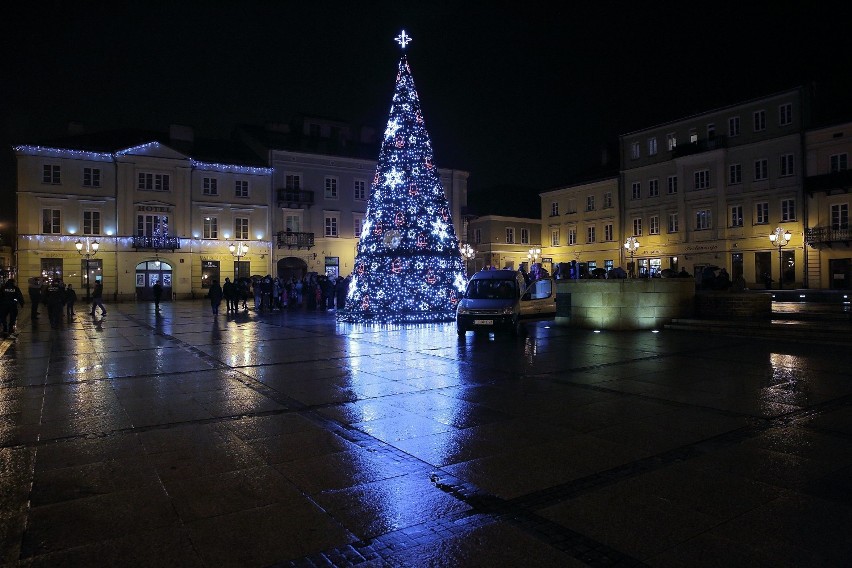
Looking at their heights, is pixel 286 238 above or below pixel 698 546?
above

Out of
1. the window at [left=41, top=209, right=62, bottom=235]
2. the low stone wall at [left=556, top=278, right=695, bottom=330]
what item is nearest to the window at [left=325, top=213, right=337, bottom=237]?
the window at [left=41, top=209, right=62, bottom=235]

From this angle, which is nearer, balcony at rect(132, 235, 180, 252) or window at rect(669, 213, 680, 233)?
balcony at rect(132, 235, 180, 252)

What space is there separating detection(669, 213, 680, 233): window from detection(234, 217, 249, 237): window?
3295cm

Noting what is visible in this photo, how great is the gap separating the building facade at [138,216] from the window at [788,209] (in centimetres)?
3626

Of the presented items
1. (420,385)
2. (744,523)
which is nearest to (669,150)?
(420,385)

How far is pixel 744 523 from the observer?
399 centimetres

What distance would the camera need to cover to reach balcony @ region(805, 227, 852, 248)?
34094 millimetres

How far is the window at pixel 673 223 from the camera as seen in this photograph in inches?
1722

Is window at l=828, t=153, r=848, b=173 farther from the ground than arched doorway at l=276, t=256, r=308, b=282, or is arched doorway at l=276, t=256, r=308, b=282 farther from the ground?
window at l=828, t=153, r=848, b=173

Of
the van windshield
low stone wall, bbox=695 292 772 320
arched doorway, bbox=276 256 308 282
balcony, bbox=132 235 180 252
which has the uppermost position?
balcony, bbox=132 235 180 252

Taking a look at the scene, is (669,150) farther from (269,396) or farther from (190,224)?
(269,396)

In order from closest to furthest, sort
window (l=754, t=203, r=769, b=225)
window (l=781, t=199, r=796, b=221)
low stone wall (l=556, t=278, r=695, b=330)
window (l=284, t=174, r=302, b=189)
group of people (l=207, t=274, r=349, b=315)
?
low stone wall (l=556, t=278, r=695, b=330) < group of people (l=207, t=274, r=349, b=315) < window (l=781, t=199, r=796, b=221) < window (l=754, t=203, r=769, b=225) < window (l=284, t=174, r=302, b=189)

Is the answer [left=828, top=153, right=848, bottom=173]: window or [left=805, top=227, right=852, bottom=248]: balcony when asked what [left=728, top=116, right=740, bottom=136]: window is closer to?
[left=828, top=153, right=848, bottom=173]: window

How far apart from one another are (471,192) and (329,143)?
77.8 ft
